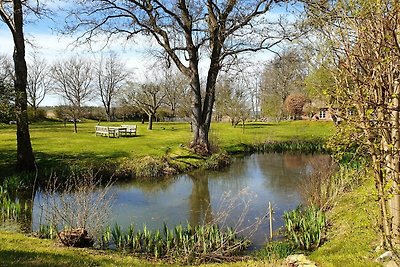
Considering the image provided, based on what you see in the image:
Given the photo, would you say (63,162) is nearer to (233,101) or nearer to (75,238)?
(75,238)

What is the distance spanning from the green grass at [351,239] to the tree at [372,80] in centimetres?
36

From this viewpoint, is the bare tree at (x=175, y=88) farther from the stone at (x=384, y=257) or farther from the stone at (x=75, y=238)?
the stone at (x=384, y=257)

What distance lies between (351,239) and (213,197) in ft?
20.1

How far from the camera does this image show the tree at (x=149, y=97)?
35906 mm

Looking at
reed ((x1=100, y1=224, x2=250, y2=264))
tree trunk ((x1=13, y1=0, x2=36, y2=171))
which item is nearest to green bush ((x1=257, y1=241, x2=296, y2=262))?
reed ((x1=100, y1=224, x2=250, y2=264))

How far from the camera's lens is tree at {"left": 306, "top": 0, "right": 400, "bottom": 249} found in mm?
4020

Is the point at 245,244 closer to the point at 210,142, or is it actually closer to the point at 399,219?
the point at 399,219

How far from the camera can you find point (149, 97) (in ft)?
121

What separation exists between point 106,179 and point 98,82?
4730 centimetres

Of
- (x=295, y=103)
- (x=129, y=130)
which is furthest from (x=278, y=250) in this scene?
(x=295, y=103)

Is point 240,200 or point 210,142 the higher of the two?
point 210,142

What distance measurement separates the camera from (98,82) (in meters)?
58.9

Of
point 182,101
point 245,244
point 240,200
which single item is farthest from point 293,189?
point 182,101

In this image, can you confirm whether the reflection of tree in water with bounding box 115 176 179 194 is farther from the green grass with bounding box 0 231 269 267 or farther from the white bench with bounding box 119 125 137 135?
the white bench with bounding box 119 125 137 135
